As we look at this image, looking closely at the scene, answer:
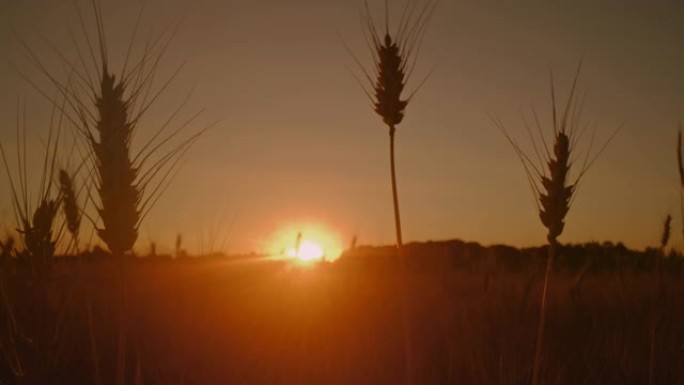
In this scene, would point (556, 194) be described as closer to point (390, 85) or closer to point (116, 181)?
point (390, 85)

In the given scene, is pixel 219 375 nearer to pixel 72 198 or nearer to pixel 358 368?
pixel 358 368

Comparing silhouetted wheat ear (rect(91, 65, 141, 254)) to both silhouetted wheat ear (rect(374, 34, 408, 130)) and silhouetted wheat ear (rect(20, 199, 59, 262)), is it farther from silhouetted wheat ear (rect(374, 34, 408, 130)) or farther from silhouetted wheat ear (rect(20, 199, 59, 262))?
silhouetted wheat ear (rect(374, 34, 408, 130))

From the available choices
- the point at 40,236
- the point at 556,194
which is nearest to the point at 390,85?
the point at 556,194

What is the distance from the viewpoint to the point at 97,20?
8.43 ft

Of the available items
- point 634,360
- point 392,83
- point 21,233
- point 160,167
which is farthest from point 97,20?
point 634,360

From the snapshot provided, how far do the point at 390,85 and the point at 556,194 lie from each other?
3.01 ft

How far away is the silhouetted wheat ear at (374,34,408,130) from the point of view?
7.74ft

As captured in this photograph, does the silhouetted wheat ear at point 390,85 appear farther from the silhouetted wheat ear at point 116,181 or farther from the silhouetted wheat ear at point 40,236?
the silhouetted wheat ear at point 40,236

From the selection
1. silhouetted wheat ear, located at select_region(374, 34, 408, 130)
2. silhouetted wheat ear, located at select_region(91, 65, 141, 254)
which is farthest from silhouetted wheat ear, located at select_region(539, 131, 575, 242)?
silhouetted wheat ear, located at select_region(91, 65, 141, 254)

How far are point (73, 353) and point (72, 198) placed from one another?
149cm

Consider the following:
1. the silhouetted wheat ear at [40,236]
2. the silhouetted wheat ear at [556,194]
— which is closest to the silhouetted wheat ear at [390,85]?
the silhouetted wheat ear at [556,194]

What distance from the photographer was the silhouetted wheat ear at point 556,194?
2.62 metres

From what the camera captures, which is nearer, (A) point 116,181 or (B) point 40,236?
(A) point 116,181

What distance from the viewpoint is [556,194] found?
8.69 ft
